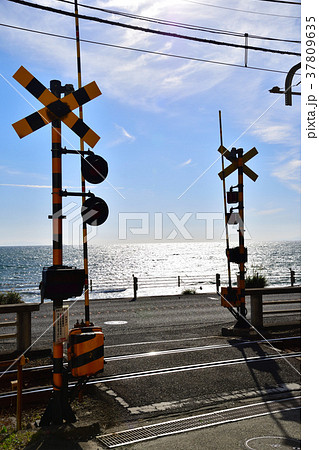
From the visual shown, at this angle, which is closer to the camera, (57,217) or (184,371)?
(57,217)

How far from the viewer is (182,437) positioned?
18.1 feet

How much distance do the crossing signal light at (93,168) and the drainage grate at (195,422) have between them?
→ 11.0 ft

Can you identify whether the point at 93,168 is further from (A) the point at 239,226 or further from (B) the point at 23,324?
(A) the point at 239,226

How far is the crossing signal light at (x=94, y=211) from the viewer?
6.00m

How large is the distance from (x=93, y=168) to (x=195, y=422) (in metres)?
3.73

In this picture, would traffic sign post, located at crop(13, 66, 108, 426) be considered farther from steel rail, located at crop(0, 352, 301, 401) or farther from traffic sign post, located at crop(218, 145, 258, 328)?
traffic sign post, located at crop(218, 145, 258, 328)

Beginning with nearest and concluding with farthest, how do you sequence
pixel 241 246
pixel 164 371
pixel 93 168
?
pixel 93 168, pixel 164 371, pixel 241 246

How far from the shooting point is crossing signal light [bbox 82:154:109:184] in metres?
6.20

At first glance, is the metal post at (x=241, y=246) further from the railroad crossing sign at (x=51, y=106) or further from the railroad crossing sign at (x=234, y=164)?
the railroad crossing sign at (x=51, y=106)

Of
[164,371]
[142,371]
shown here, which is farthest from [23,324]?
[164,371]

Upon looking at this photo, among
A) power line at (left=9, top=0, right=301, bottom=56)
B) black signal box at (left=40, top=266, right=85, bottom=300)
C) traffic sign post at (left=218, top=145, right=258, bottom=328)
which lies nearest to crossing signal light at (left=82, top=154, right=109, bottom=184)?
black signal box at (left=40, top=266, right=85, bottom=300)

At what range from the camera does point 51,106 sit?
590 centimetres
